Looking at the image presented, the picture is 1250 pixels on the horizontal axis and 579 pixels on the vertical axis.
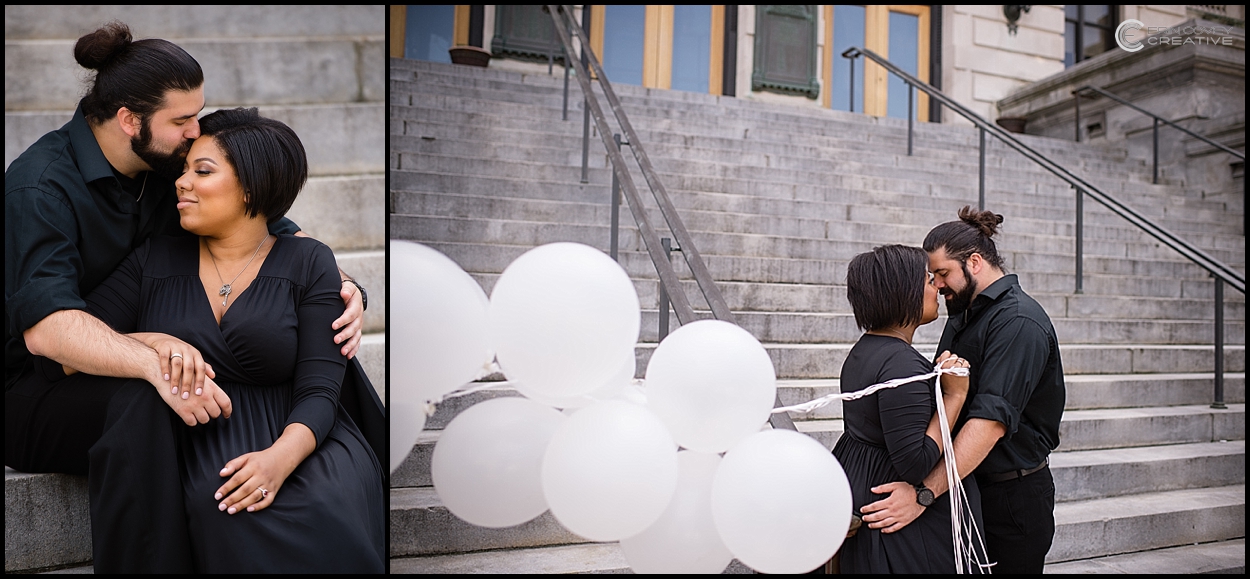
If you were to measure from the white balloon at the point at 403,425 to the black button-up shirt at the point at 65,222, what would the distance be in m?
0.71

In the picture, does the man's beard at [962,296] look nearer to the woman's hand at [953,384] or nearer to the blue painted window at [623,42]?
the woman's hand at [953,384]

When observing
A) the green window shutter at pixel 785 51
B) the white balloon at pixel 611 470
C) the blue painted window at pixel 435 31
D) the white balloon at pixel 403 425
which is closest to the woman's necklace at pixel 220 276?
the white balloon at pixel 403 425

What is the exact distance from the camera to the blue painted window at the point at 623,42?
8.98 meters

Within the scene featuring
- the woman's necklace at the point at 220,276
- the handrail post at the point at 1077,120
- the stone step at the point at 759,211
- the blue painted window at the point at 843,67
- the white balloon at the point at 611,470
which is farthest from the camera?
the blue painted window at the point at 843,67

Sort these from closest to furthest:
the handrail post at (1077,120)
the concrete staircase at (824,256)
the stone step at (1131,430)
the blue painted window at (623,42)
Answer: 1. the concrete staircase at (824,256)
2. the stone step at (1131,430)
3. the handrail post at (1077,120)
4. the blue painted window at (623,42)

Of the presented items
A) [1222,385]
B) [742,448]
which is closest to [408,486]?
[742,448]

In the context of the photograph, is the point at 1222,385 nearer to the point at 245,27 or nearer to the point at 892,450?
the point at 892,450

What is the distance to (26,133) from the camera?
88.9 inches

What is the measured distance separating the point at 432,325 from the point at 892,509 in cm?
113

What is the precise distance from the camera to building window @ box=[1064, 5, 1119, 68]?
434 inches

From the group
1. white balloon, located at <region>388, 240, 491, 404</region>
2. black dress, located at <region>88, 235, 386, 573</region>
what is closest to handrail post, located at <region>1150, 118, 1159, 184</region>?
white balloon, located at <region>388, 240, 491, 404</region>

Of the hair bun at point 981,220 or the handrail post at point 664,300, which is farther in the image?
the handrail post at point 664,300

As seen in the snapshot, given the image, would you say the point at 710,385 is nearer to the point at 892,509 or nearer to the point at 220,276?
the point at 892,509

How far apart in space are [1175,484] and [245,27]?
163 inches
